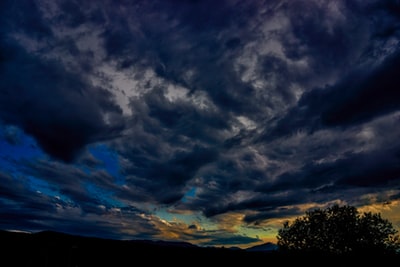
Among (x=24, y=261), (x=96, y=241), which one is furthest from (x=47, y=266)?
(x=96, y=241)

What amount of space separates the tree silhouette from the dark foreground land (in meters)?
22.9

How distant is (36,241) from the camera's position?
10430mm

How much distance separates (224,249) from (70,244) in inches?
285

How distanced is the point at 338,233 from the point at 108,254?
32268 mm

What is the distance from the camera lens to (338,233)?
34062 millimetres

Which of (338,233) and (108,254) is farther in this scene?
(338,233)

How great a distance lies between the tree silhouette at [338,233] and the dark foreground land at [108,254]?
75.0 ft

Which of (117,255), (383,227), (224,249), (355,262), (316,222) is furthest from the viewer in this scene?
(316,222)

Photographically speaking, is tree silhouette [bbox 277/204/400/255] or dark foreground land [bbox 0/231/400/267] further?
tree silhouette [bbox 277/204/400/255]

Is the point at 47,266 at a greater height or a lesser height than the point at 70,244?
lesser

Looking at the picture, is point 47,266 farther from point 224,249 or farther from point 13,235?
point 224,249

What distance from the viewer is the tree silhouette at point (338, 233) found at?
32969 mm

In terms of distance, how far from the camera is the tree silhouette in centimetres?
3297

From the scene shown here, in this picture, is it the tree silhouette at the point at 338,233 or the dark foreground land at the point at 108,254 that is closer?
the dark foreground land at the point at 108,254
